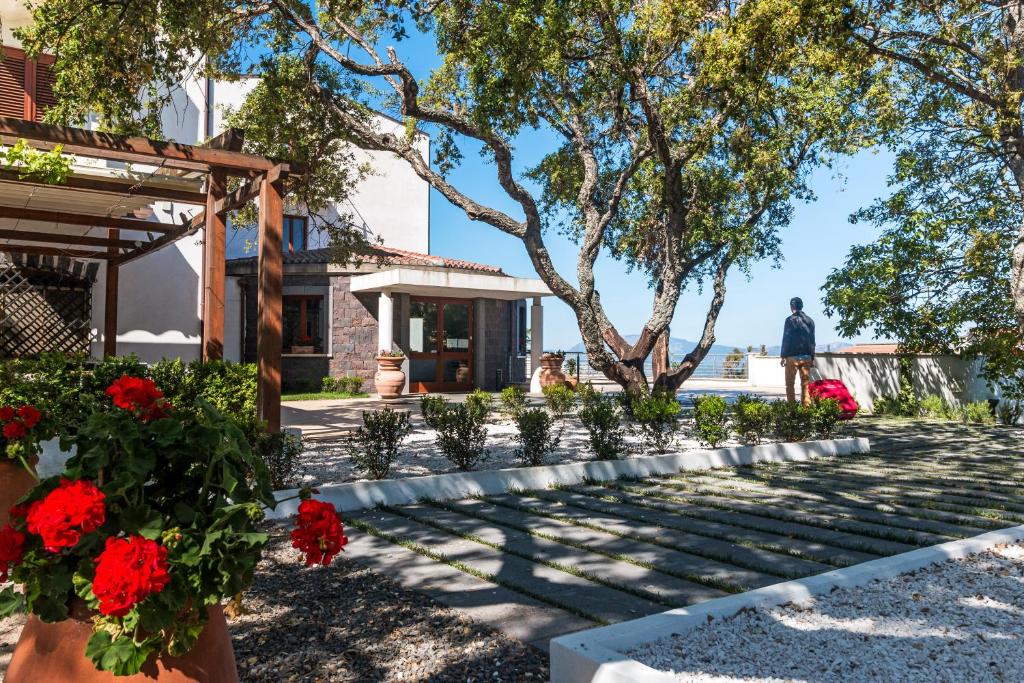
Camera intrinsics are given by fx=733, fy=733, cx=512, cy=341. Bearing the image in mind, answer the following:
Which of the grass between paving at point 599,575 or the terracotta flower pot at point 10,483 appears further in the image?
the terracotta flower pot at point 10,483

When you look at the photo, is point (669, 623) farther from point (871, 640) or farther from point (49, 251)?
point (49, 251)

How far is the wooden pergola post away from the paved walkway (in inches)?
97.8

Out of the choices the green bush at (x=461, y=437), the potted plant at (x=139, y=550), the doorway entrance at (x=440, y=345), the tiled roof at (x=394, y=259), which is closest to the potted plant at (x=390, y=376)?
the doorway entrance at (x=440, y=345)

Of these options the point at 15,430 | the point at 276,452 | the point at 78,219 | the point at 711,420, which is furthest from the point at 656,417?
the point at 78,219

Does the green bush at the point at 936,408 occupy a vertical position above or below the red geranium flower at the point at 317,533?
below

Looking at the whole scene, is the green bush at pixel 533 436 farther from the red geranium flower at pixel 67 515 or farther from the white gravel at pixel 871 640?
the red geranium flower at pixel 67 515

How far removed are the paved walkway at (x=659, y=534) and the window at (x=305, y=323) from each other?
46.0 feet

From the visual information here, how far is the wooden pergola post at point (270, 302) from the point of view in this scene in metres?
7.66

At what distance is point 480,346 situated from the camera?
2108 cm

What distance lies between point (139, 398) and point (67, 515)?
71 cm

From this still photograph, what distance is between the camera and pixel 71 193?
31.0 feet

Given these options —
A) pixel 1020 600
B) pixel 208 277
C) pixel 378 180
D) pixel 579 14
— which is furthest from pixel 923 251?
pixel 378 180

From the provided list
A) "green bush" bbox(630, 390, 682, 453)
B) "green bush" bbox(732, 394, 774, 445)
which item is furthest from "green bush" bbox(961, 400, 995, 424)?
"green bush" bbox(630, 390, 682, 453)

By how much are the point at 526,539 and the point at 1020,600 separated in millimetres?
2760
